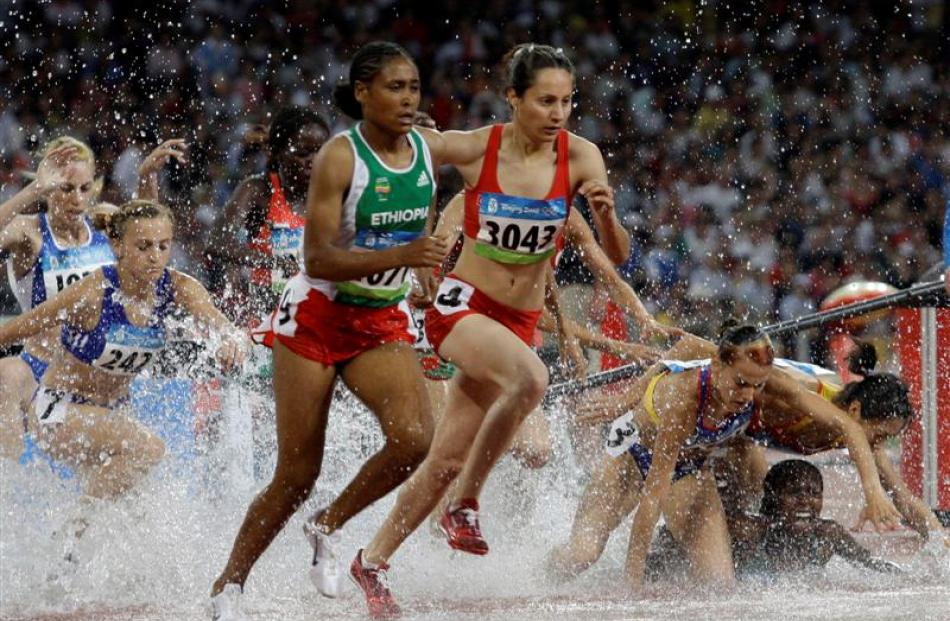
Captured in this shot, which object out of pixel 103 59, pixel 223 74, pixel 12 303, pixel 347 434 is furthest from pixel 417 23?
pixel 347 434

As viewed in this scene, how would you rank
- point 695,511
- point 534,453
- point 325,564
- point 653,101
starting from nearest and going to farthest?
point 325,564
point 695,511
point 534,453
point 653,101

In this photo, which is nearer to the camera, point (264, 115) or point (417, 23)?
point (264, 115)

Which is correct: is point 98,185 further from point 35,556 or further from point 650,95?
point 650,95

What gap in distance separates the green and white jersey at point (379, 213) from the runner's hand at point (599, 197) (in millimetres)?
581

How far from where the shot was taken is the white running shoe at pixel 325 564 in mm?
5230

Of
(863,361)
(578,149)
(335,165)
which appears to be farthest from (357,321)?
(863,361)

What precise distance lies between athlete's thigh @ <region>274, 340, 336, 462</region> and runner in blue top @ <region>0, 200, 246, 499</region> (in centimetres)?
151

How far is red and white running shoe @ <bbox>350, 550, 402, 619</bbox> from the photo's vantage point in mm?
5578

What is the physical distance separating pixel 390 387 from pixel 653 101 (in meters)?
10.6

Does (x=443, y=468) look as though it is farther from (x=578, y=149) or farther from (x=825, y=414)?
(x=825, y=414)

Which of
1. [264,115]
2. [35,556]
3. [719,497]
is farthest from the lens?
[264,115]

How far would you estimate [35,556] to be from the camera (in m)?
6.50

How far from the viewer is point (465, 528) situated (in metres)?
5.77

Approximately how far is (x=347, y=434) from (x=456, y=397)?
8.55 ft
